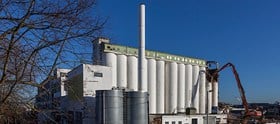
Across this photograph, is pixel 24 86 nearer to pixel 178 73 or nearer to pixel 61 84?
pixel 61 84

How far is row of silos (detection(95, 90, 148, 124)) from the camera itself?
3044cm

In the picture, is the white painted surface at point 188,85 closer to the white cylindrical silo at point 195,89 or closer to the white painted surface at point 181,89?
the white cylindrical silo at point 195,89

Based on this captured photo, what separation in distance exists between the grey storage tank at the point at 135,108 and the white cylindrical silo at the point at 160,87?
1395 centimetres

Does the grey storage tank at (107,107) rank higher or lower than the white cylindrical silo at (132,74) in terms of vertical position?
lower

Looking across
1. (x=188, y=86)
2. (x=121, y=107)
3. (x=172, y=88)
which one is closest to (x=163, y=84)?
(x=172, y=88)

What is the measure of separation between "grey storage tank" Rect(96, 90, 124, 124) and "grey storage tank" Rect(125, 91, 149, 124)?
1.11m

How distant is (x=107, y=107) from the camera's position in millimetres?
30453

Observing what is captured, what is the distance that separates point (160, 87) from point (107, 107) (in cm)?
1678

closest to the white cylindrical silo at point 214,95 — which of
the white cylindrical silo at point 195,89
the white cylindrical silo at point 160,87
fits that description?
the white cylindrical silo at point 195,89

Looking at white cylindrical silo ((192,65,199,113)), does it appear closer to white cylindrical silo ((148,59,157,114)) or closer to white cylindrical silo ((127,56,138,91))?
white cylindrical silo ((148,59,157,114))

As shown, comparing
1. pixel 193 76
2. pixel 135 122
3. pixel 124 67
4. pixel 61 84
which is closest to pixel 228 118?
pixel 193 76

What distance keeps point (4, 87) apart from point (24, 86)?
0.26 metres

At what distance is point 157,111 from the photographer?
46312mm

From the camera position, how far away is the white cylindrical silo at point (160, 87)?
46188 mm
